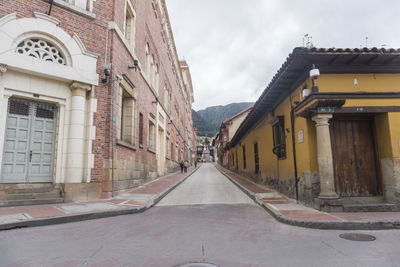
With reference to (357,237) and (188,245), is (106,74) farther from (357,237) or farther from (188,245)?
(357,237)

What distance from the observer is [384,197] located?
707cm

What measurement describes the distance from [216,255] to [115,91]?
7816 millimetres

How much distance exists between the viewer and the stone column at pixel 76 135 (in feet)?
27.1

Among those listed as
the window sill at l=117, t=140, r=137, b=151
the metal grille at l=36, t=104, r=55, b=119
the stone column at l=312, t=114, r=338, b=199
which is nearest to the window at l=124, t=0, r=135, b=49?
the window sill at l=117, t=140, r=137, b=151

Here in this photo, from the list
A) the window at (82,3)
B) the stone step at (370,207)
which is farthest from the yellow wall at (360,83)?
the window at (82,3)

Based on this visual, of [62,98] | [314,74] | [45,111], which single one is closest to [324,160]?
[314,74]

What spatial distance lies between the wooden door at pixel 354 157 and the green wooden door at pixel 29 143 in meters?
8.97

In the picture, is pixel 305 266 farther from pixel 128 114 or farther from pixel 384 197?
pixel 128 114

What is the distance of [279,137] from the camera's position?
1038 cm

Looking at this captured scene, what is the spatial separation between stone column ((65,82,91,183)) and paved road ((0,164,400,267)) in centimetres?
301

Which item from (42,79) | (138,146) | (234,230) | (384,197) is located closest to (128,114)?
(138,146)

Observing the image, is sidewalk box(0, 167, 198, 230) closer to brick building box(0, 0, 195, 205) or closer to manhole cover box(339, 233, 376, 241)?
brick building box(0, 0, 195, 205)

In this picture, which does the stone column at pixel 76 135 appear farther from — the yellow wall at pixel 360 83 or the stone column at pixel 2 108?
the yellow wall at pixel 360 83

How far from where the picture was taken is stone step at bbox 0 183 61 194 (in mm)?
7243
